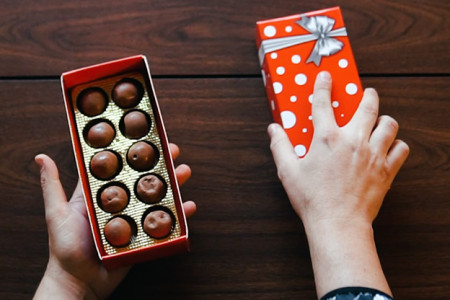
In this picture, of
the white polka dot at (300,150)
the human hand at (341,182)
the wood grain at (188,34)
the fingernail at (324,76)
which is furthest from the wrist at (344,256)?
the wood grain at (188,34)

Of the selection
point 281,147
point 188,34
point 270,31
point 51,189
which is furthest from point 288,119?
point 51,189

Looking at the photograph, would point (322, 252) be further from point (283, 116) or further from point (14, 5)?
point (14, 5)

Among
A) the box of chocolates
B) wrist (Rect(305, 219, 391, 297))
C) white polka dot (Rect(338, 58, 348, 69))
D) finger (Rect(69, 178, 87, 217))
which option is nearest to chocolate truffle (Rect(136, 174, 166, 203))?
the box of chocolates

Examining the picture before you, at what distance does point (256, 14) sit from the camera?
0.84 metres

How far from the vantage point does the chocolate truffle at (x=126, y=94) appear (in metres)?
0.70

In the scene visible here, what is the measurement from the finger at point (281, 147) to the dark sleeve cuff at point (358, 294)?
19cm

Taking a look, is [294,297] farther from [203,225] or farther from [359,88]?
[359,88]

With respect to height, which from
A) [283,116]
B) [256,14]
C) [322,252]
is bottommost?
[322,252]

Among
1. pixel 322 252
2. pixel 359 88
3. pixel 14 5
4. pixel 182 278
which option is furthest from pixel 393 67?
pixel 14 5

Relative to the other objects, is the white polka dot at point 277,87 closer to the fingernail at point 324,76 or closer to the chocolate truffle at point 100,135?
the fingernail at point 324,76

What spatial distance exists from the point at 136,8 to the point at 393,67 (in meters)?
0.46

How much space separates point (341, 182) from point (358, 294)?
0.15m

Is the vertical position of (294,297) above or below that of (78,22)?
below

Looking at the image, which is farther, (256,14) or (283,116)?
(256,14)
